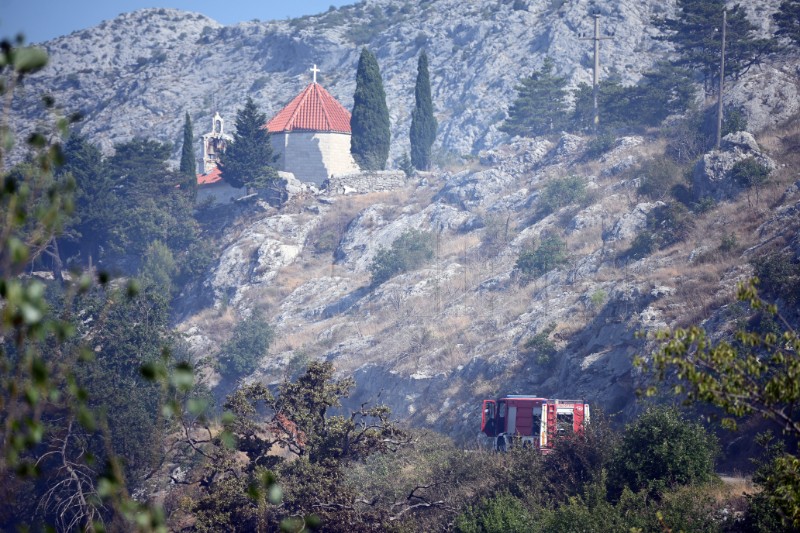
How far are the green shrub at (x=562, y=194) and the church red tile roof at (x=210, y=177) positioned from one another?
33.2 m

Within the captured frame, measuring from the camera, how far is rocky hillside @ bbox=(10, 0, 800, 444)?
36625 millimetres

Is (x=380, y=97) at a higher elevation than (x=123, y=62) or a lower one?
lower

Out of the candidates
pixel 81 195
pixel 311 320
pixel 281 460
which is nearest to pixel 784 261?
pixel 281 460

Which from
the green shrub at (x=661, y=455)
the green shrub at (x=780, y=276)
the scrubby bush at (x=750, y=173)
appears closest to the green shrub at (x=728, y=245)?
the green shrub at (x=780, y=276)

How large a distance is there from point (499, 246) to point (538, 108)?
22817 mm

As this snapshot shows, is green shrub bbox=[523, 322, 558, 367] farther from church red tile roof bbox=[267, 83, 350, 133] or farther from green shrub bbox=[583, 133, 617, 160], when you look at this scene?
church red tile roof bbox=[267, 83, 350, 133]

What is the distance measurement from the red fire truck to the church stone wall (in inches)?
1769

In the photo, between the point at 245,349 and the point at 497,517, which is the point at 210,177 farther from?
the point at 497,517

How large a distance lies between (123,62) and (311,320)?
97887mm

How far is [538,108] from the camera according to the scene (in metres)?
73.2

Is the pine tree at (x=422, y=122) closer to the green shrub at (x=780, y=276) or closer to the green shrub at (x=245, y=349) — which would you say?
the green shrub at (x=245, y=349)

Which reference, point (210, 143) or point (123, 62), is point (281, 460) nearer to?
point (210, 143)

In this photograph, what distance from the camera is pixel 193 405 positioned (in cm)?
573

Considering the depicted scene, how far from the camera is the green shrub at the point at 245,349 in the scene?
52938 mm
